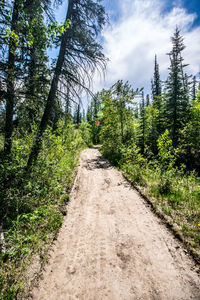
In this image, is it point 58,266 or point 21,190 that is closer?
point 58,266

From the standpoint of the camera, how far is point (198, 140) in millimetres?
14609

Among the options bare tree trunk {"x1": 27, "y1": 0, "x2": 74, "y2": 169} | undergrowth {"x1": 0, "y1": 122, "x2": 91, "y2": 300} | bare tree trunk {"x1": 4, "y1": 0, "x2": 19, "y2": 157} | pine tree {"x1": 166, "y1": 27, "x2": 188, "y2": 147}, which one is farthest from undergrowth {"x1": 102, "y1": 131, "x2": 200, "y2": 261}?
pine tree {"x1": 166, "y1": 27, "x2": 188, "y2": 147}

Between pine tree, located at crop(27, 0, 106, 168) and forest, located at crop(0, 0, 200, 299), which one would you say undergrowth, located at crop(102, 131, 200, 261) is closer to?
forest, located at crop(0, 0, 200, 299)

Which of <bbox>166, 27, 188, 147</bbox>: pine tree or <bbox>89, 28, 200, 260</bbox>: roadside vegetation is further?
<bbox>166, 27, 188, 147</bbox>: pine tree

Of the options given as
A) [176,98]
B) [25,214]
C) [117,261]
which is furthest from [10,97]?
[176,98]

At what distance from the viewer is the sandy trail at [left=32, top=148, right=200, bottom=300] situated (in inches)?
81.7

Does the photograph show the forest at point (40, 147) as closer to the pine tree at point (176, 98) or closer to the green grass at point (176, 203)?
the green grass at point (176, 203)

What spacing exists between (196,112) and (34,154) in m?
18.1

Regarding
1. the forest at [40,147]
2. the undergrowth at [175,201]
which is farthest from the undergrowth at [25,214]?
A: the undergrowth at [175,201]

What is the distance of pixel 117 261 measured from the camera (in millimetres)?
2564

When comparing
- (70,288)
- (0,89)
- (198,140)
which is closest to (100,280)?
(70,288)

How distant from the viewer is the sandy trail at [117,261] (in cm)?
207

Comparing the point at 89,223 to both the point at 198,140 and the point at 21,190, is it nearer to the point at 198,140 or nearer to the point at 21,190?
the point at 21,190

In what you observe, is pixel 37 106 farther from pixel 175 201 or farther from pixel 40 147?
pixel 175 201
